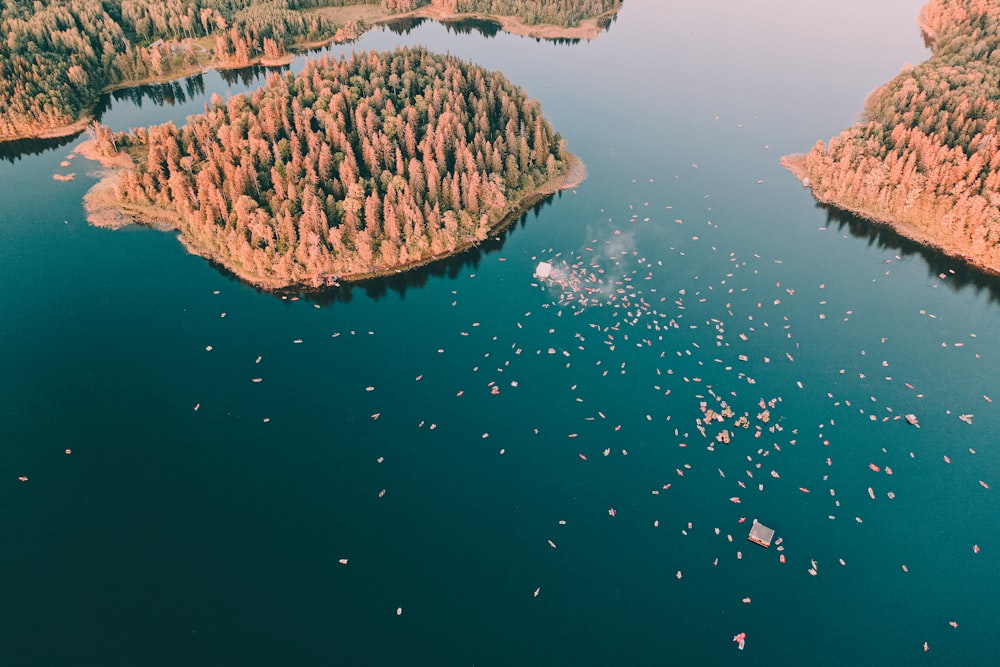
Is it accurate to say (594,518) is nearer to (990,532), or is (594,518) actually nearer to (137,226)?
(990,532)

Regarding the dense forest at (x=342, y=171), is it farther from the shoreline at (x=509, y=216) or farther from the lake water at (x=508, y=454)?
the lake water at (x=508, y=454)

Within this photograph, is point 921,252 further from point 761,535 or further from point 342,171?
point 342,171

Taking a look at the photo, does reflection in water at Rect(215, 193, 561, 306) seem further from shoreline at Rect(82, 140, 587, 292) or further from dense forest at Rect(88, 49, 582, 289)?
dense forest at Rect(88, 49, 582, 289)

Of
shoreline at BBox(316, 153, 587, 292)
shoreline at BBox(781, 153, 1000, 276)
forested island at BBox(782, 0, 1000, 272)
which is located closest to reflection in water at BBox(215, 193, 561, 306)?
shoreline at BBox(316, 153, 587, 292)

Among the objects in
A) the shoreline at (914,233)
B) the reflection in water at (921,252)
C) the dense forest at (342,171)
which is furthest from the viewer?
the shoreline at (914,233)

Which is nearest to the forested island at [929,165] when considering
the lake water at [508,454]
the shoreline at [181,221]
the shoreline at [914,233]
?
the shoreline at [914,233]

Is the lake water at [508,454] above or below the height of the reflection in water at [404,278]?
below

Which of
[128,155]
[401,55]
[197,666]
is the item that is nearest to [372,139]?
[401,55]
